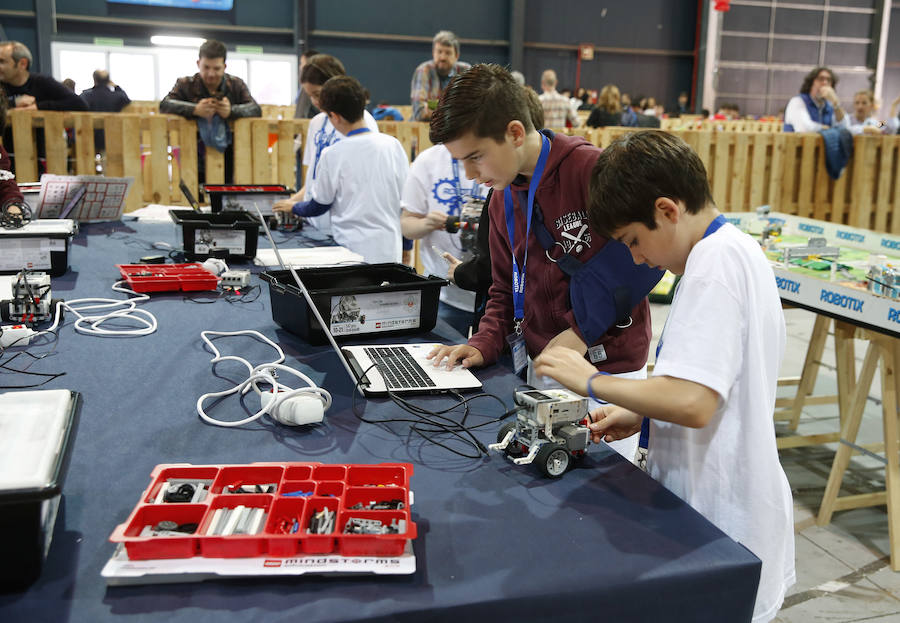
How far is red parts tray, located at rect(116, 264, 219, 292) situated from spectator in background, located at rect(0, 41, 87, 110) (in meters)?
3.44

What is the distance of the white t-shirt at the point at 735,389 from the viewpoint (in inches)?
45.9

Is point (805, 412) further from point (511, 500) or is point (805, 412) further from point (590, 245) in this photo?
point (511, 500)

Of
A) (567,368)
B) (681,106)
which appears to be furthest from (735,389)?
(681,106)

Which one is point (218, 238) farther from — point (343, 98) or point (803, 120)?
point (803, 120)

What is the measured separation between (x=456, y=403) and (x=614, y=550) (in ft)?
2.03

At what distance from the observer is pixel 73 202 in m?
3.85

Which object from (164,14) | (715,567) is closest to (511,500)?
(715,567)

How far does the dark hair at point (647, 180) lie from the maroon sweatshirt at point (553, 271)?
505 millimetres

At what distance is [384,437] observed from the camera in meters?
1.44

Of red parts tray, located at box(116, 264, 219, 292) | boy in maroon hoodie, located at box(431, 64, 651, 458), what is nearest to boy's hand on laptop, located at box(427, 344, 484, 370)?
boy in maroon hoodie, located at box(431, 64, 651, 458)

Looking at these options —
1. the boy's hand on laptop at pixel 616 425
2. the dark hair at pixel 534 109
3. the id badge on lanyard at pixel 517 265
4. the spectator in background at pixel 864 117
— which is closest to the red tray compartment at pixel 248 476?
the boy's hand on laptop at pixel 616 425

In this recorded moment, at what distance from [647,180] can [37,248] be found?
2.26m

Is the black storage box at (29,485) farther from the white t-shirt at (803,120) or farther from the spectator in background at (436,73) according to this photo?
the white t-shirt at (803,120)

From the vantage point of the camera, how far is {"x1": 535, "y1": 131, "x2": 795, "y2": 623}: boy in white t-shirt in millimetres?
1167
